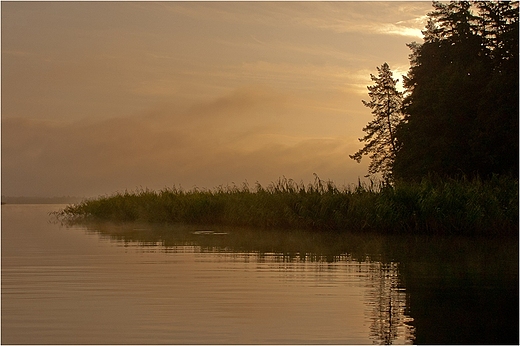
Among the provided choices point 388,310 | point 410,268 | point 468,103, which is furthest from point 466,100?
point 388,310

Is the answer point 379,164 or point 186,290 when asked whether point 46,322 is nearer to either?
point 186,290

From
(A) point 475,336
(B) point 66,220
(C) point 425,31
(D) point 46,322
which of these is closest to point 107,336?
(D) point 46,322

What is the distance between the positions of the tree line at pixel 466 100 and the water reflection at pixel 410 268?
12883 mm

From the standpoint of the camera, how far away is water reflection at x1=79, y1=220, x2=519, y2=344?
8312mm

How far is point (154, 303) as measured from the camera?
9.85 meters

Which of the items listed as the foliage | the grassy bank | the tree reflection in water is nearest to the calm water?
the tree reflection in water

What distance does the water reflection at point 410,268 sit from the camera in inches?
327

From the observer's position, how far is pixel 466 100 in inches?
1421

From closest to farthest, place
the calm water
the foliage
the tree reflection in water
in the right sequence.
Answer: the tree reflection in water, the calm water, the foliage

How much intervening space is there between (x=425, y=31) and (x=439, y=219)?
25852 millimetres

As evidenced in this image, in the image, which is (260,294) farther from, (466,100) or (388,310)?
(466,100)

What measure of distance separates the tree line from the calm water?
17.3 metres

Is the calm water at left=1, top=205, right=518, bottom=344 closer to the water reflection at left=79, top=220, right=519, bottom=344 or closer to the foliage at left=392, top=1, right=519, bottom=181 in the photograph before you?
the water reflection at left=79, top=220, right=519, bottom=344

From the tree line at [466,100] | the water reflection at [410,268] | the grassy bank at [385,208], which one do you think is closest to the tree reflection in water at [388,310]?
the water reflection at [410,268]
